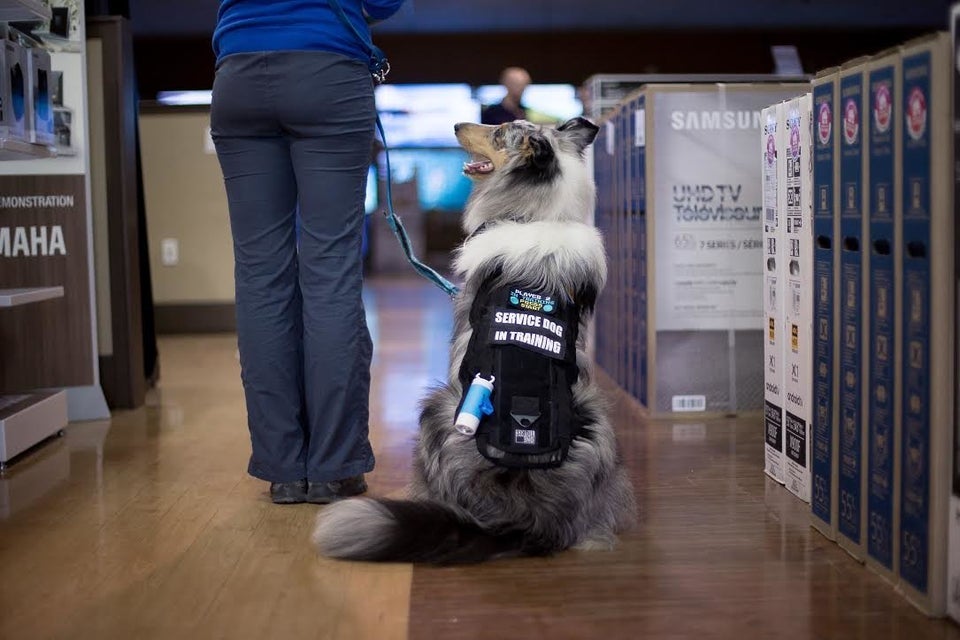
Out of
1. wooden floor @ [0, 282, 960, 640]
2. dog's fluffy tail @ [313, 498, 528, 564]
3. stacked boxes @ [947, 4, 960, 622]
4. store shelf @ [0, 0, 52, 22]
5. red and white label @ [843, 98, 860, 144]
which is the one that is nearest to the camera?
stacked boxes @ [947, 4, 960, 622]

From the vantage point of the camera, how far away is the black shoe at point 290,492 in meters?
2.77

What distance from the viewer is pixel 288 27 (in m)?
2.53

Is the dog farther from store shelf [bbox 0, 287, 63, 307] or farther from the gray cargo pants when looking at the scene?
store shelf [bbox 0, 287, 63, 307]

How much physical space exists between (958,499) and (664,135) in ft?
7.60

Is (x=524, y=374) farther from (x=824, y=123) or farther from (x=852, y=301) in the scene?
(x=824, y=123)

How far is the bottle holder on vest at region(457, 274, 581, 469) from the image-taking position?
7.42 ft

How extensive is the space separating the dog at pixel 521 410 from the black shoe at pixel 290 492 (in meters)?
0.40

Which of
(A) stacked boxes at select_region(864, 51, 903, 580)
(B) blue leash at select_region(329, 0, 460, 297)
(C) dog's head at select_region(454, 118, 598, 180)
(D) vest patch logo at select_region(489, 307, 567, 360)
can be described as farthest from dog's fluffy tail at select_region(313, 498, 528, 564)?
(C) dog's head at select_region(454, 118, 598, 180)

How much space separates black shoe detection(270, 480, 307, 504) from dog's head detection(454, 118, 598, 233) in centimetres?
83

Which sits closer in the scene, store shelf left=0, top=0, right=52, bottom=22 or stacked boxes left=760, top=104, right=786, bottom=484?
stacked boxes left=760, top=104, right=786, bottom=484

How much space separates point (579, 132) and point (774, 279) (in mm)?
758

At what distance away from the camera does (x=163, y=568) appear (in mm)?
2264

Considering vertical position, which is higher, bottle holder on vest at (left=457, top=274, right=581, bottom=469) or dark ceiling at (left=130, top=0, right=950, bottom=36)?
dark ceiling at (left=130, top=0, right=950, bottom=36)

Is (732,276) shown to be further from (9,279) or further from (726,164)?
(9,279)
